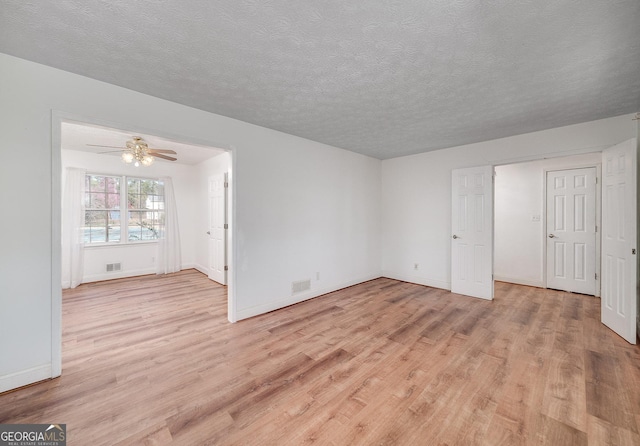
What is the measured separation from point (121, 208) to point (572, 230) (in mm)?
9113

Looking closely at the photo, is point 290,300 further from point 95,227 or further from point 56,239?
point 95,227

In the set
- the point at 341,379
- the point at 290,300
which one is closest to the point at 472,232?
the point at 290,300

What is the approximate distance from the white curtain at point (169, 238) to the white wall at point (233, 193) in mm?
3657

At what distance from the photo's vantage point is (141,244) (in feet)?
18.6

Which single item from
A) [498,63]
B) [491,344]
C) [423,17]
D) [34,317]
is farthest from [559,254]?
[34,317]

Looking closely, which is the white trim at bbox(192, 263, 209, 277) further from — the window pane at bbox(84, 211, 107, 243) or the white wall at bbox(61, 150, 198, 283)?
the window pane at bbox(84, 211, 107, 243)

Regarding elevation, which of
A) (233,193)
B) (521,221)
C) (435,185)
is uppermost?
(435,185)

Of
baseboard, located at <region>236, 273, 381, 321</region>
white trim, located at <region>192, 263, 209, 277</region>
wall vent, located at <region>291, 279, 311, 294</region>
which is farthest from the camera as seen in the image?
white trim, located at <region>192, 263, 209, 277</region>

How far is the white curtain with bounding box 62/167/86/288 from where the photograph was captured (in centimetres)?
468

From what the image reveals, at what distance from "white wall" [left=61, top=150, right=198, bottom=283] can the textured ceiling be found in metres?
3.93

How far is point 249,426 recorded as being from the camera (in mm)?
1603

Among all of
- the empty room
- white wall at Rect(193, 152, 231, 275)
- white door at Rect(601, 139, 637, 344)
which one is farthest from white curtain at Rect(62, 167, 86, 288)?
white door at Rect(601, 139, 637, 344)

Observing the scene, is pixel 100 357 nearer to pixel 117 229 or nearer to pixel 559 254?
pixel 117 229

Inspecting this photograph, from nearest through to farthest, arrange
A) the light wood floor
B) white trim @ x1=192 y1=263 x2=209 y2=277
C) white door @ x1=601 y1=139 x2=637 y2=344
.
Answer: the light wood floor
white door @ x1=601 y1=139 x2=637 y2=344
white trim @ x1=192 y1=263 x2=209 y2=277
